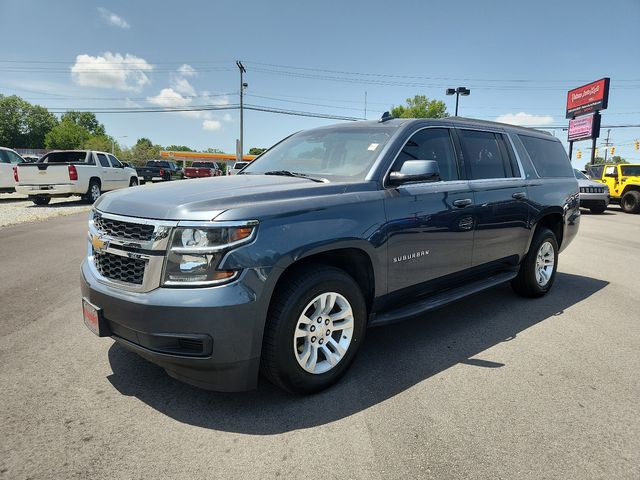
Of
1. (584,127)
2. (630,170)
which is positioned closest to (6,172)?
(630,170)

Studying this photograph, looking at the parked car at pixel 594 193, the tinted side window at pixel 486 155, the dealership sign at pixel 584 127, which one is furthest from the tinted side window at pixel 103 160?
the dealership sign at pixel 584 127

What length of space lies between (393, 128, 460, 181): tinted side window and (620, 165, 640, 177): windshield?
18115 mm

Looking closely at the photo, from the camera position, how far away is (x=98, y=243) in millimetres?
2852

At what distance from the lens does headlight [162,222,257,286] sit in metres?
2.39

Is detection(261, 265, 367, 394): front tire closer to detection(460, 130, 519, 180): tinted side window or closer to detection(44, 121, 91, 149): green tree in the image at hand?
detection(460, 130, 519, 180): tinted side window

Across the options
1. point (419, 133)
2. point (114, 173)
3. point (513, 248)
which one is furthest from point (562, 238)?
point (114, 173)

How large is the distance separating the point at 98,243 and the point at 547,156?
5173mm

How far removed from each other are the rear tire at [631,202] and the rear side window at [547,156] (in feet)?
48.9

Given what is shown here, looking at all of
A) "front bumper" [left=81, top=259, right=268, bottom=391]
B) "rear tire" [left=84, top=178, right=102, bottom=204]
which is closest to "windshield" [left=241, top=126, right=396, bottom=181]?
"front bumper" [left=81, top=259, right=268, bottom=391]

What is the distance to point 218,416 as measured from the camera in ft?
8.77

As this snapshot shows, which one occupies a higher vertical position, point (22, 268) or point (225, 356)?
point (225, 356)

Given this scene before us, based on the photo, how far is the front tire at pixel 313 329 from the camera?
8.59 feet

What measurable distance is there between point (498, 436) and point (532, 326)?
7.04ft

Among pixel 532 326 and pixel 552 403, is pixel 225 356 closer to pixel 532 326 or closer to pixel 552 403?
pixel 552 403
